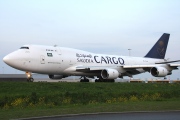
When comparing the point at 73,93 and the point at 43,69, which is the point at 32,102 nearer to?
the point at 73,93

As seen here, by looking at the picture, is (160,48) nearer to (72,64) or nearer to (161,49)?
(161,49)

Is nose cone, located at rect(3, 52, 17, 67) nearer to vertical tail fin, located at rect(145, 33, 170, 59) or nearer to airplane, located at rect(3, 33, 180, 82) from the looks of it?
airplane, located at rect(3, 33, 180, 82)

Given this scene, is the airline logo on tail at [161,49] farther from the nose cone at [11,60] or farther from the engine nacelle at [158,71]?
the nose cone at [11,60]

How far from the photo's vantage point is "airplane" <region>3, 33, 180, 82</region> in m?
34.5

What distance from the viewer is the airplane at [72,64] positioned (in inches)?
1359

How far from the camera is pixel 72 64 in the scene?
127 feet

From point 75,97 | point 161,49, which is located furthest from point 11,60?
point 161,49

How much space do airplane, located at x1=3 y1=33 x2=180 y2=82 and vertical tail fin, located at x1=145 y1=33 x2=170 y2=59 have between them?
237 inches

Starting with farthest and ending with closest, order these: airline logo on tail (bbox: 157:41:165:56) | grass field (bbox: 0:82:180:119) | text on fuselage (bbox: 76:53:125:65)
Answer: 1. airline logo on tail (bbox: 157:41:165:56)
2. text on fuselage (bbox: 76:53:125:65)
3. grass field (bbox: 0:82:180:119)

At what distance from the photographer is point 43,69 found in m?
35.8

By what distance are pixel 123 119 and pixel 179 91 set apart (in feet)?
59.8

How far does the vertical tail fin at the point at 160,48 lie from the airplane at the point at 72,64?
237 inches

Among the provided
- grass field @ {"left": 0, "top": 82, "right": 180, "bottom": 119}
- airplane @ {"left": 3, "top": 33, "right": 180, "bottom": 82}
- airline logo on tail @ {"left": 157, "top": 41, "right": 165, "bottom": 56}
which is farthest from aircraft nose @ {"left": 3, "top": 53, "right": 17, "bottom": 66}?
airline logo on tail @ {"left": 157, "top": 41, "right": 165, "bottom": 56}

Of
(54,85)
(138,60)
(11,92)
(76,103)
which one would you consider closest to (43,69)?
(54,85)
